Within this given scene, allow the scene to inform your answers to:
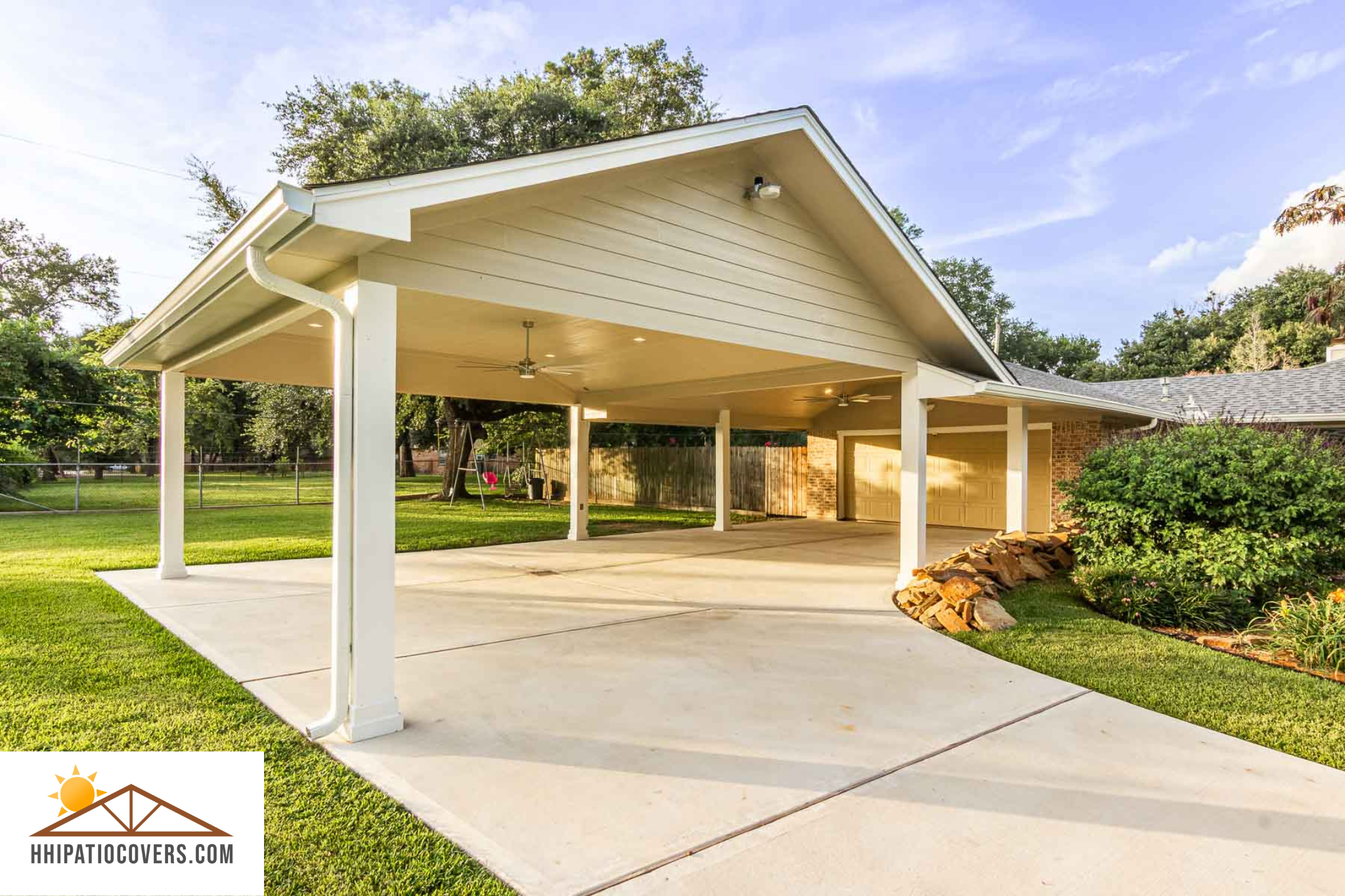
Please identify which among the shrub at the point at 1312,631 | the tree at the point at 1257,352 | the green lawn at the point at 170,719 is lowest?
the green lawn at the point at 170,719

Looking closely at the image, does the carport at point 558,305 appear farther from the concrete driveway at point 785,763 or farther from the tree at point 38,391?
the tree at point 38,391

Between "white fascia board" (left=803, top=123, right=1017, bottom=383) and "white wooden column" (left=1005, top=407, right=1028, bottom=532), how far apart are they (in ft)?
6.98

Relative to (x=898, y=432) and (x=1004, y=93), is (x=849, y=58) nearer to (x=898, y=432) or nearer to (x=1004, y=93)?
(x=1004, y=93)

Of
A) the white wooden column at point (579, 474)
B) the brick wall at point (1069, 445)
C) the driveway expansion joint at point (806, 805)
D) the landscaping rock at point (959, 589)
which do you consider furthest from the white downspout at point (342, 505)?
the brick wall at point (1069, 445)

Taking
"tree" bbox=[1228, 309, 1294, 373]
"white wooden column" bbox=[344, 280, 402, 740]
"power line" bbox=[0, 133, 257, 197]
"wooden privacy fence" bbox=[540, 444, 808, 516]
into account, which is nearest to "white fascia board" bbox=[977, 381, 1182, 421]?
"white wooden column" bbox=[344, 280, 402, 740]

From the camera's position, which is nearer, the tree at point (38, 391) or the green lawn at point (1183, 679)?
the green lawn at point (1183, 679)

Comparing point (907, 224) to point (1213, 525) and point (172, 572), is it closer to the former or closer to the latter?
point (1213, 525)

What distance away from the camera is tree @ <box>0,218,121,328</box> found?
32.3 meters

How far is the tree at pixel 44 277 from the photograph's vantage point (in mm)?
32344

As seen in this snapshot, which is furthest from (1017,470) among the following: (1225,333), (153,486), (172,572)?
(1225,333)

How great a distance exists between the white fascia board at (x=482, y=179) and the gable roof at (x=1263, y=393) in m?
9.23

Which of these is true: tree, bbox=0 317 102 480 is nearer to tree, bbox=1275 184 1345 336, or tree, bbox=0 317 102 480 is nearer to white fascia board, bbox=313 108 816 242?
white fascia board, bbox=313 108 816 242

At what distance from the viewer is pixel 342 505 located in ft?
11.8

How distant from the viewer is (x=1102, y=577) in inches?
263
